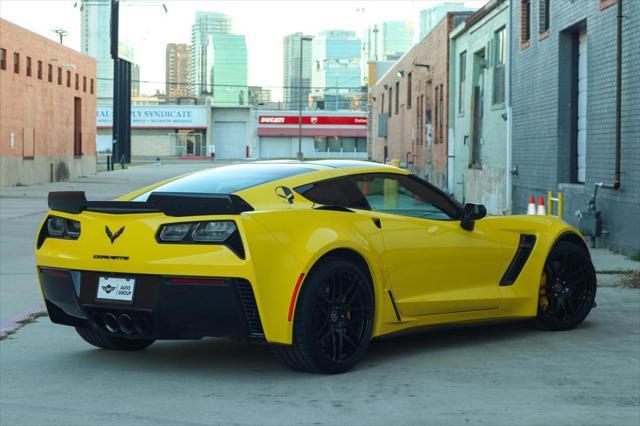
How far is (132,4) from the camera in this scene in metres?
74.8

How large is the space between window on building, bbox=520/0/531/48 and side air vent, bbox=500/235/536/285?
17.5m

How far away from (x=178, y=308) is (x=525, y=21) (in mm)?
20606

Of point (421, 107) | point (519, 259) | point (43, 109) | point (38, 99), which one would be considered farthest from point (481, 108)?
point (43, 109)

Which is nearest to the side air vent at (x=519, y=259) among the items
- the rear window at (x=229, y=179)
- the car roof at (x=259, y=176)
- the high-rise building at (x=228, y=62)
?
the car roof at (x=259, y=176)

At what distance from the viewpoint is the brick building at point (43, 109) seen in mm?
46969

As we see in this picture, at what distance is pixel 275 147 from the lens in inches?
4557

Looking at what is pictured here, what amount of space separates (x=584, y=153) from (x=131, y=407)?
15.6 metres

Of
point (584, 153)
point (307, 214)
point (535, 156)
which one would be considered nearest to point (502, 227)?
point (307, 214)

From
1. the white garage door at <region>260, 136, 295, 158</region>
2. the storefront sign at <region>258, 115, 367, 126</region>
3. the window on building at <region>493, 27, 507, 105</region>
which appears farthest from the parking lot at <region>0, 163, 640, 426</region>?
the white garage door at <region>260, 136, 295, 158</region>

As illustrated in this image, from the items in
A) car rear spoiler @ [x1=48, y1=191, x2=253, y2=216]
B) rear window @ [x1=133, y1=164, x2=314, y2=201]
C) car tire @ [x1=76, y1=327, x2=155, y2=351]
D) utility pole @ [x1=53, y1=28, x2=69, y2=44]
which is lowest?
car tire @ [x1=76, y1=327, x2=155, y2=351]

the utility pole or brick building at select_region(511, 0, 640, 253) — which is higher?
the utility pole

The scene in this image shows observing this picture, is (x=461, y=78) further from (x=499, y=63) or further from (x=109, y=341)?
(x=109, y=341)

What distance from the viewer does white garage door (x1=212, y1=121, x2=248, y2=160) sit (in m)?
114

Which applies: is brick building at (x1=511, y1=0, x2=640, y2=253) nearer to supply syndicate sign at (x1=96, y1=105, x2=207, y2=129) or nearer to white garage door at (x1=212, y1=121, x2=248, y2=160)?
supply syndicate sign at (x1=96, y1=105, x2=207, y2=129)
